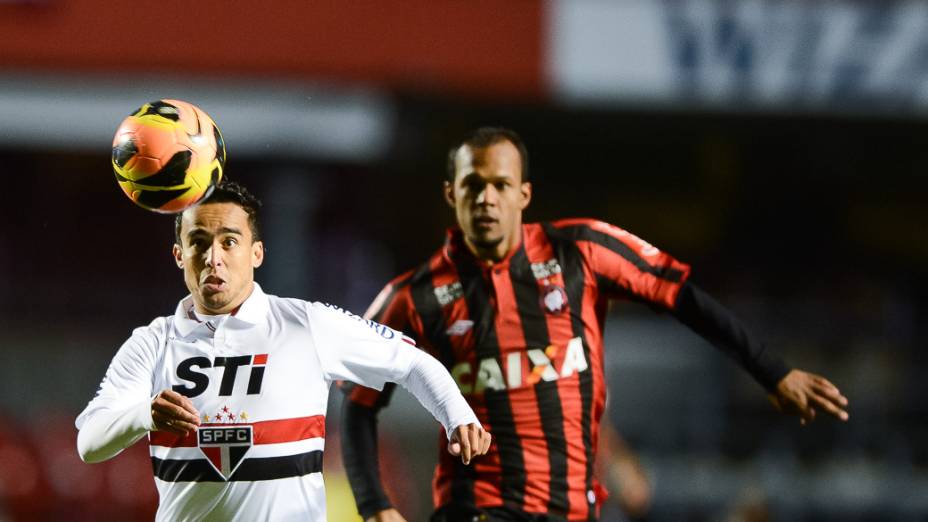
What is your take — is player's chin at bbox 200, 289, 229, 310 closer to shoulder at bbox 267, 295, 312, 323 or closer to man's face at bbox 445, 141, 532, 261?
shoulder at bbox 267, 295, 312, 323

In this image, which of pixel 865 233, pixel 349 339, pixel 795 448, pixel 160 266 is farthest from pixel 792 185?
pixel 349 339

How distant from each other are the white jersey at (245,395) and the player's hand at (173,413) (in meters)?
0.25

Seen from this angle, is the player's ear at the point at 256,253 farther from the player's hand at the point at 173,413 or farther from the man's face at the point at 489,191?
the man's face at the point at 489,191

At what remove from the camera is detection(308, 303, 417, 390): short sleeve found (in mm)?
3645

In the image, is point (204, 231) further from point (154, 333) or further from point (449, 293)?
point (449, 293)

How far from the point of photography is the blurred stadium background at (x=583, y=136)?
32.9 feet

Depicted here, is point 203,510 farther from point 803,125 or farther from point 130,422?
point 803,125

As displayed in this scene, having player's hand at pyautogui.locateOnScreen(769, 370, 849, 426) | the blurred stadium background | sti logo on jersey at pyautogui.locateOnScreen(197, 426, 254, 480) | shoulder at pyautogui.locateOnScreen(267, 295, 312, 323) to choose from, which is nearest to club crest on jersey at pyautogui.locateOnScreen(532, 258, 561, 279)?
player's hand at pyautogui.locateOnScreen(769, 370, 849, 426)

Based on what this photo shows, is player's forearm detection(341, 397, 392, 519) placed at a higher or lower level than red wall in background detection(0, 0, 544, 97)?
lower

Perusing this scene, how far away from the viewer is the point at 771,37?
10.2 meters

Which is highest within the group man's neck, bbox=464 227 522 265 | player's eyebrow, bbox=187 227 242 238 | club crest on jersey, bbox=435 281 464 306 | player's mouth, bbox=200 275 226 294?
player's eyebrow, bbox=187 227 242 238

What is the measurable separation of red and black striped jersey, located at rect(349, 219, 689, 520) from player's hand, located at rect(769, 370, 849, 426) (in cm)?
48

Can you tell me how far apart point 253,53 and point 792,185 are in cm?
615

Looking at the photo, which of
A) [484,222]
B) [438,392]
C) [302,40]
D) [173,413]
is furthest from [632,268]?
[302,40]
